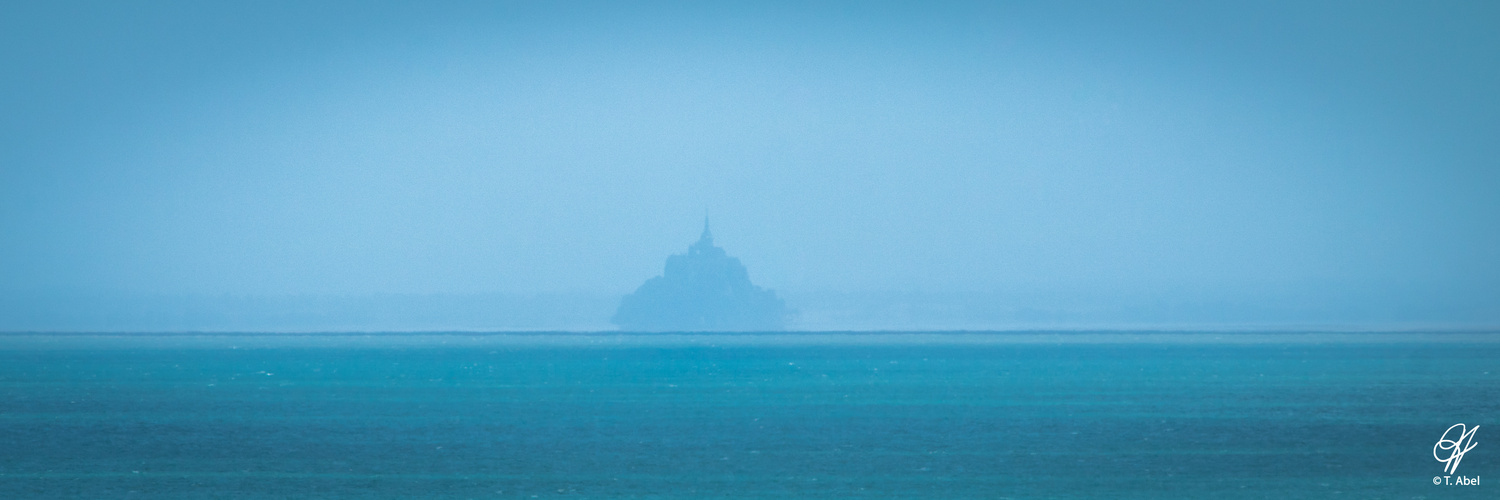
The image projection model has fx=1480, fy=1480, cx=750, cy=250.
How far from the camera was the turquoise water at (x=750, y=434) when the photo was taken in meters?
33.7

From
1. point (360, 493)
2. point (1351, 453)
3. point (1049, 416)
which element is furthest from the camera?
point (1049, 416)

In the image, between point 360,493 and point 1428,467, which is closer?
point 360,493

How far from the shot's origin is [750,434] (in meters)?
46.7

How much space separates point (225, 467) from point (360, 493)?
6733mm

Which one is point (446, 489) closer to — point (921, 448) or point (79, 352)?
point (921, 448)

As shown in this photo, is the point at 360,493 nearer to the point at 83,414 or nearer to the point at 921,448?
the point at 921,448

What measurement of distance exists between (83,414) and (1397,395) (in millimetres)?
53807

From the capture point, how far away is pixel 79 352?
143 m

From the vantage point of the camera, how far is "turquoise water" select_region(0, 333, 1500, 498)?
33719mm

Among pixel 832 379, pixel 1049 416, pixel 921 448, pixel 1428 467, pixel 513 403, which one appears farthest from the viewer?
pixel 832 379

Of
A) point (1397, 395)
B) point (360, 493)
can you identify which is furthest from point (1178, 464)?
point (1397, 395)

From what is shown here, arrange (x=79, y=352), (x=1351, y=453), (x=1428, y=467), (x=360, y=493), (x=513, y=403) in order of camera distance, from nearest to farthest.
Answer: (x=360, y=493) → (x=1428, y=467) → (x=1351, y=453) → (x=513, y=403) → (x=79, y=352)

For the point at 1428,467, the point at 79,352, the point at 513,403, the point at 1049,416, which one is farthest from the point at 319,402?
the point at 79,352

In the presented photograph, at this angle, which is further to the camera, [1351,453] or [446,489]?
[1351,453]
